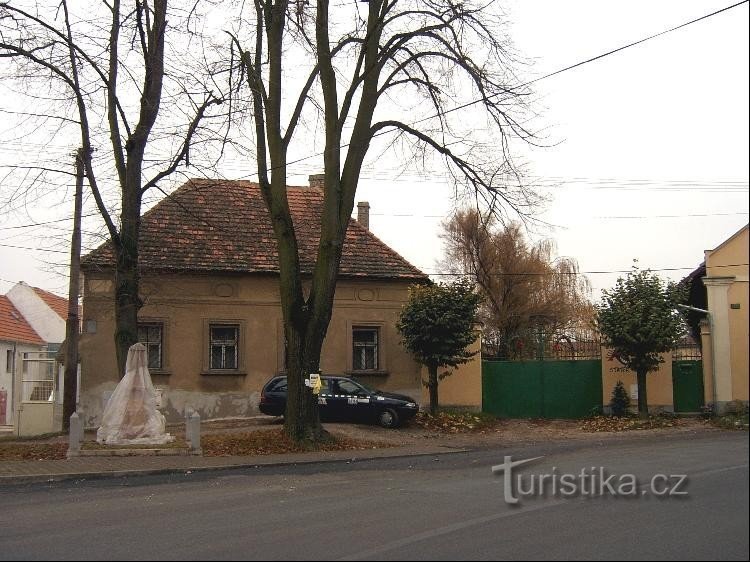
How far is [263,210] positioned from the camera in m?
28.2

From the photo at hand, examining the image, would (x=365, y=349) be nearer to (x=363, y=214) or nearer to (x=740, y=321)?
(x=363, y=214)

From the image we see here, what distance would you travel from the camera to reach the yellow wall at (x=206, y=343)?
24.5 metres

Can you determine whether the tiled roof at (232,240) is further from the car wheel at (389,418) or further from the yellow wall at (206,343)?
the car wheel at (389,418)

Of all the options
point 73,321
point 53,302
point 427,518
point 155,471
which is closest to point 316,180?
point 73,321

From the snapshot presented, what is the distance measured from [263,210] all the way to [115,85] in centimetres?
915

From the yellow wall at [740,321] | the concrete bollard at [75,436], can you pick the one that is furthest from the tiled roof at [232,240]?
the yellow wall at [740,321]

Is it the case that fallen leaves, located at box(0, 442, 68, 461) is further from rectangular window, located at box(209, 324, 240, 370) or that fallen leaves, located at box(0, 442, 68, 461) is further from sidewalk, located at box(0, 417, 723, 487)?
rectangular window, located at box(209, 324, 240, 370)

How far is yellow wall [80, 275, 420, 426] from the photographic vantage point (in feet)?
80.5

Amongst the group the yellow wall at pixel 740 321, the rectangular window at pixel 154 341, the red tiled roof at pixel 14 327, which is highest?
the red tiled roof at pixel 14 327

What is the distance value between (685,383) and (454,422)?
22.6ft

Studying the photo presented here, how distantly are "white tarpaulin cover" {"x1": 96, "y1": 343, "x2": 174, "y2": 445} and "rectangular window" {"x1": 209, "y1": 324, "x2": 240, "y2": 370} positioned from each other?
27.4 feet

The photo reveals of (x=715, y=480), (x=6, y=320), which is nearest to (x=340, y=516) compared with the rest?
(x=715, y=480)

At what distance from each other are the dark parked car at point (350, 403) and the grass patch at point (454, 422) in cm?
80

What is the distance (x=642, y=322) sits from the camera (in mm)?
22781
